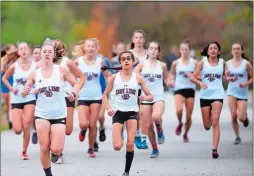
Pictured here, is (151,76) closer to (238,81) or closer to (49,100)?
(238,81)

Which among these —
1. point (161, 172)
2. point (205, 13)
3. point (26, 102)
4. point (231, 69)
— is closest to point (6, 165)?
point (26, 102)

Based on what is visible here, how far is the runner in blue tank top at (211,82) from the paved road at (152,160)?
2.56ft

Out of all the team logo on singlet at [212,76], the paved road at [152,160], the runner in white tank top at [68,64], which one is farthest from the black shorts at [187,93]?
the runner in white tank top at [68,64]

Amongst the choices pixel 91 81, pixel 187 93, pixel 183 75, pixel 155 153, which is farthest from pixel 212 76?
pixel 183 75

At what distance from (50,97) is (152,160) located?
365 cm

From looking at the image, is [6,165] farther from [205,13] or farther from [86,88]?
[205,13]

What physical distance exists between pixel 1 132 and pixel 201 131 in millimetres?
4663

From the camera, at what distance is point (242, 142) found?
64.9 ft

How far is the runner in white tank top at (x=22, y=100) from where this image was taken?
54.5ft

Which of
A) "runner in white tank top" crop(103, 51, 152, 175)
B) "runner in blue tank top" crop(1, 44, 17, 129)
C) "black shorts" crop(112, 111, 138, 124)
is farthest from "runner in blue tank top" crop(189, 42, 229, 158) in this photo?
"runner in blue tank top" crop(1, 44, 17, 129)

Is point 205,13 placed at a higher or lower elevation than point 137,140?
higher

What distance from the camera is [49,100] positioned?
43.2ft

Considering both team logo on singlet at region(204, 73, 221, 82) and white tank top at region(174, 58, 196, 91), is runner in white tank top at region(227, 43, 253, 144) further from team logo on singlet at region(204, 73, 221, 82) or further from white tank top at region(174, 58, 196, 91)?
team logo on singlet at region(204, 73, 221, 82)

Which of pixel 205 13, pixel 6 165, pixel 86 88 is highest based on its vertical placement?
pixel 205 13
